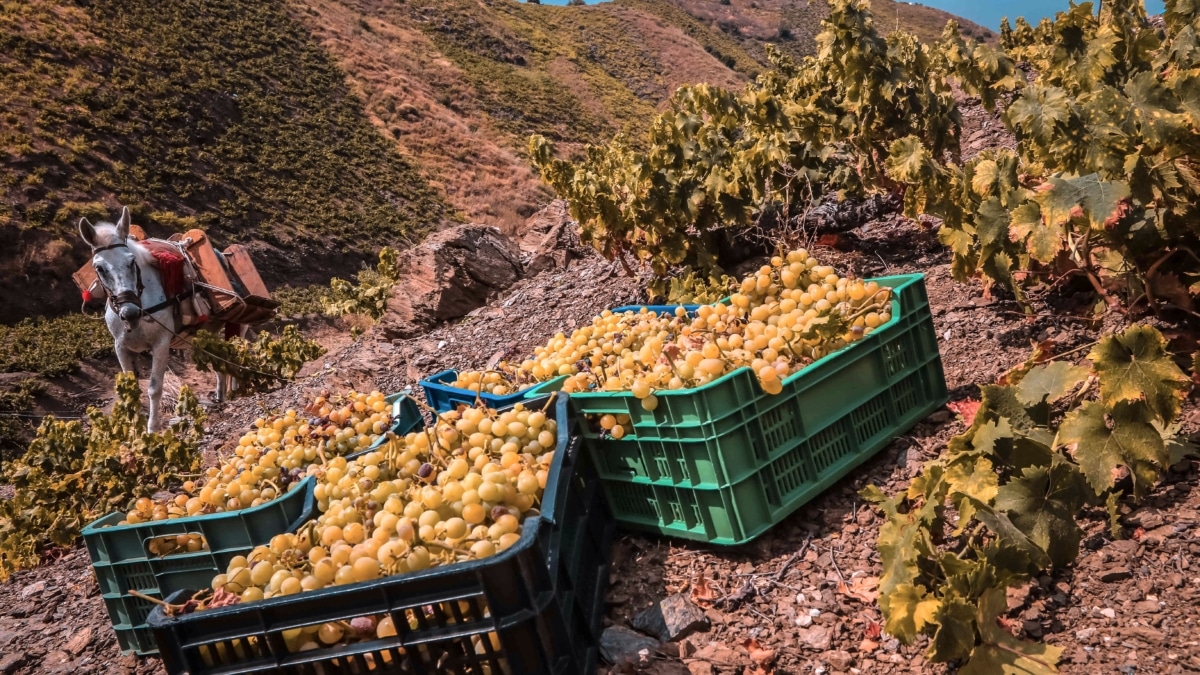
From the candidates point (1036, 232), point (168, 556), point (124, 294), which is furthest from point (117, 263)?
point (1036, 232)

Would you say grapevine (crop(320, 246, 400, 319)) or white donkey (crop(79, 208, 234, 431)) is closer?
white donkey (crop(79, 208, 234, 431))

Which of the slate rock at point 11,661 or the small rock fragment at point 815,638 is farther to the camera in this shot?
the slate rock at point 11,661

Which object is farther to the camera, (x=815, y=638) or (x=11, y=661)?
(x=11, y=661)

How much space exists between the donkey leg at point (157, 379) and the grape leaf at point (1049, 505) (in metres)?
7.67

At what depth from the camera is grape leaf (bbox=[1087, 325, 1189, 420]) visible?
226 centimetres

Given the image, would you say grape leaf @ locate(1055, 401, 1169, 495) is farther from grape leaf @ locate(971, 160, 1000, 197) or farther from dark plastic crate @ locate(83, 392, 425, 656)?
dark plastic crate @ locate(83, 392, 425, 656)

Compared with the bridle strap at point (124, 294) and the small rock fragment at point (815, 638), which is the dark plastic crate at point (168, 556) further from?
the bridle strap at point (124, 294)

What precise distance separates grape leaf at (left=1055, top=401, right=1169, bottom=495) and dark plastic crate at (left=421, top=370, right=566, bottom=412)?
1.86 m

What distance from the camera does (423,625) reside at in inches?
74.8

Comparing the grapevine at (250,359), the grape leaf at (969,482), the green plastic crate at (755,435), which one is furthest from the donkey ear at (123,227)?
the grape leaf at (969,482)

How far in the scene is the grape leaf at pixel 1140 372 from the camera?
2.26m

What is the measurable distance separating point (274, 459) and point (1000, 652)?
293 cm

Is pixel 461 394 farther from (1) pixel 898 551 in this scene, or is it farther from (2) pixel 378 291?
(2) pixel 378 291

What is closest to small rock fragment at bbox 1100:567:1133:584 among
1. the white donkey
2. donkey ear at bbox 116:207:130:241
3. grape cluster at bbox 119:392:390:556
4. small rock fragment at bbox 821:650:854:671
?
small rock fragment at bbox 821:650:854:671
